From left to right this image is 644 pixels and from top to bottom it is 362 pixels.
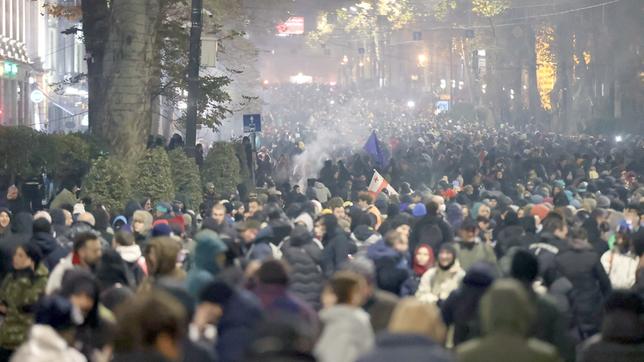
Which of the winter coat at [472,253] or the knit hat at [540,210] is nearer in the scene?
the winter coat at [472,253]

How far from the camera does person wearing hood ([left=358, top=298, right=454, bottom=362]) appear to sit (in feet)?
26.3

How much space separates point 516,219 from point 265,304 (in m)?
7.91

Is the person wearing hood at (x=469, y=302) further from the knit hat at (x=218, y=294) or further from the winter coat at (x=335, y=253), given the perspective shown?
the winter coat at (x=335, y=253)

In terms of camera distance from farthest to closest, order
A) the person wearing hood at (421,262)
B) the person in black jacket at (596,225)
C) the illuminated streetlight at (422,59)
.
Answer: the illuminated streetlight at (422,59)
the person in black jacket at (596,225)
the person wearing hood at (421,262)

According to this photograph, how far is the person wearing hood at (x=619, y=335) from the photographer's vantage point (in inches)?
364

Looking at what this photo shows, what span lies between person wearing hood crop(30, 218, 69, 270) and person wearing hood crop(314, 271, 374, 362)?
4566 mm

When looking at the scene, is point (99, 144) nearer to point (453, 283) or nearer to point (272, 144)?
point (453, 283)

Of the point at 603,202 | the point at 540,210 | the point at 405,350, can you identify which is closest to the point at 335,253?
the point at 540,210

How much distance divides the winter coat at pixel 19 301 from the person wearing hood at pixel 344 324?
9.28 feet

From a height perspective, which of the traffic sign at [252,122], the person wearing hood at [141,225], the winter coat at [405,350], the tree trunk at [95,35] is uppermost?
the tree trunk at [95,35]

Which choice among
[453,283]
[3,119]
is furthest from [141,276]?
[3,119]

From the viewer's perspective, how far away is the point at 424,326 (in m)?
8.55

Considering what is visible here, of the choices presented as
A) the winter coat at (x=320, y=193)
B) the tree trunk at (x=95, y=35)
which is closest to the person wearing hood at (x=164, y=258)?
the winter coat at (x=320, y=193)

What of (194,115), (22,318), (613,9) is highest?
(613,9)
